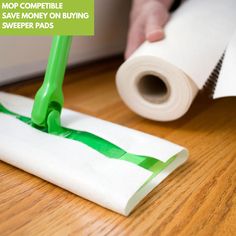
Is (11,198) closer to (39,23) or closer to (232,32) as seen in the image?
(39,23)

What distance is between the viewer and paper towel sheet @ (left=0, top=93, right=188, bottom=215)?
1.47 feet

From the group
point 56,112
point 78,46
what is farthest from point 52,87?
point 78,46

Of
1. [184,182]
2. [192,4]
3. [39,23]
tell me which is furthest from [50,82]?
[192,4]

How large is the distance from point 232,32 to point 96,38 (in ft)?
1.47

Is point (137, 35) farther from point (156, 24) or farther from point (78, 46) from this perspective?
point (78, 46)

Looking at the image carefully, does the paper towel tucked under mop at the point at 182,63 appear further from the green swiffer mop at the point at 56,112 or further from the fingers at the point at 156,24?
the green swiffer mop at the point at 56,112

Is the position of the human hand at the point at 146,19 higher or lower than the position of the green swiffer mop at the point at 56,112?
higher

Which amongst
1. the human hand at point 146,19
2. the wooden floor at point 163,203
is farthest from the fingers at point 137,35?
the wooden floor at point 163,203

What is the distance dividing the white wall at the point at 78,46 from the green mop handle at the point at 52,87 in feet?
0.74

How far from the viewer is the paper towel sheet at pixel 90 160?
Answer: 0.45m

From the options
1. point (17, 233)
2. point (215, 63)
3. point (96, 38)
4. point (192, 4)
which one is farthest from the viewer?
point (96, 38)

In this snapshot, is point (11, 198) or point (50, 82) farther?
point (50, 82)

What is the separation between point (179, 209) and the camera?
455 millimetres

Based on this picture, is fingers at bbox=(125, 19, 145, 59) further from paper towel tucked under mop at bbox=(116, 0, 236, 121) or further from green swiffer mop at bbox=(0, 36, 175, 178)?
green swiffer mop at bbox=(0, 36, 175, 178)
